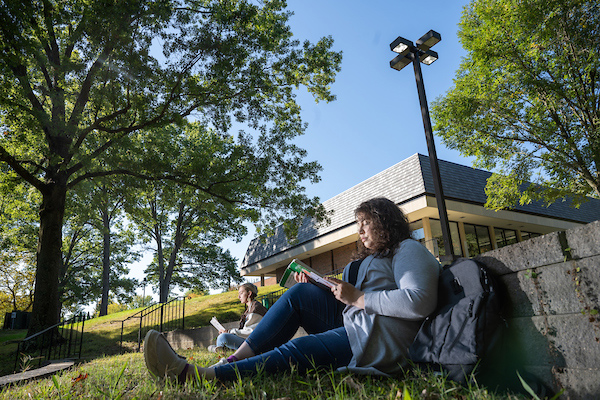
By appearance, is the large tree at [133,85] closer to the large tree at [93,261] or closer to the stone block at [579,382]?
the stone block at [579,382]

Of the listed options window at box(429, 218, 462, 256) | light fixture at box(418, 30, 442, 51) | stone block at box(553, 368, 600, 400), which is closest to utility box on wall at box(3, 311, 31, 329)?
window at box(429, 218, 462, 256)

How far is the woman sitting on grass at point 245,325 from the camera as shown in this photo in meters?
5.88

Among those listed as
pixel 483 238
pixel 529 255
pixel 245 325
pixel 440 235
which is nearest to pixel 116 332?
pixel 245 325

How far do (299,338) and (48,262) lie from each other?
38.4ft

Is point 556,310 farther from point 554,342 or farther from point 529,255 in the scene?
point 529,255

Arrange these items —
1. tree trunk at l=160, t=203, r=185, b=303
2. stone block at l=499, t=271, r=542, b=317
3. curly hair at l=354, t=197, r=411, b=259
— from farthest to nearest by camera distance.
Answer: tree trunk at l=160, t=203, r=185, b=303, curly hair at l=354, t=197, r=411, b=259, stone block at l=499, t=271, r=542, b=317

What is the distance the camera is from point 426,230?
20.6 m

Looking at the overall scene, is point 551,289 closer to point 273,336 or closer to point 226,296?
point 273,336

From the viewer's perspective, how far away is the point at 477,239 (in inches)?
910

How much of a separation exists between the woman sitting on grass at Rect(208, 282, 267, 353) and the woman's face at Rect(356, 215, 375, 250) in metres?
3.78

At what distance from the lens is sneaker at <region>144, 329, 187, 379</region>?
221cm

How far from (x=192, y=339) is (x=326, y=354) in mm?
10486

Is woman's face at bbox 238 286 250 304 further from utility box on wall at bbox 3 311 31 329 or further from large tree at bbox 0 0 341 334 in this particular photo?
utility box on wall at bbox 3 311 31 329

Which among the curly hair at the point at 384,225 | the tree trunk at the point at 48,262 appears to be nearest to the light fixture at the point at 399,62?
the curly hair at the point at 384,225
